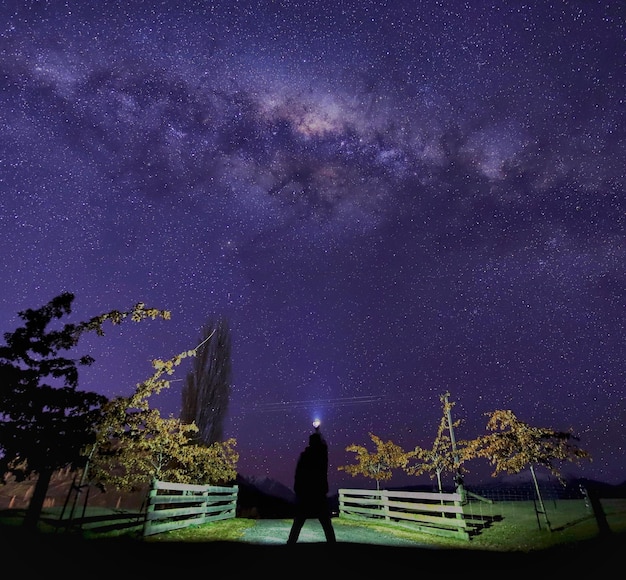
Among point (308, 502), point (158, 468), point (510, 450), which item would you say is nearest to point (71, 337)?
point (158, 468)

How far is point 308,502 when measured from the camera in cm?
571

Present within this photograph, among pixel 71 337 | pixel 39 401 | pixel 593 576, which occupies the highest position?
pixel 71 337

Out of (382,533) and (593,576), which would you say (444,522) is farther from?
(593,576)

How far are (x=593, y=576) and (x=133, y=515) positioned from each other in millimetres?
10182

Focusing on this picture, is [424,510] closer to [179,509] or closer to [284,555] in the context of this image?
[284,555]

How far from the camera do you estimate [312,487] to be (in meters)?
5.78

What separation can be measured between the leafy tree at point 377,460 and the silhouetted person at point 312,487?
19239 mm

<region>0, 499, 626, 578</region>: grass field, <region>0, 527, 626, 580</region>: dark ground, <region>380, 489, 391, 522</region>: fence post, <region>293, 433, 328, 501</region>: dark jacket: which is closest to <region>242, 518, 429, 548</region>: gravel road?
<region>0, 499, 626, 578</region>: grass field

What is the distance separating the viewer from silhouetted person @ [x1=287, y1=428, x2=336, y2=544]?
569 cm

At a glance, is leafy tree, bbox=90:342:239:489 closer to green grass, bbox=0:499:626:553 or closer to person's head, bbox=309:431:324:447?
green grass, bbox=0:499:626:553

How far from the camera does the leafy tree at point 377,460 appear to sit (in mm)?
24016

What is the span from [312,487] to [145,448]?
11917mm

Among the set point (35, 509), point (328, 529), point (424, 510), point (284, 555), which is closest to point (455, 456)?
point (424, 510)

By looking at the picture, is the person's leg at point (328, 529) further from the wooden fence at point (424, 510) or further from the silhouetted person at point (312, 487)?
the wooden fence at point (424, 510)
